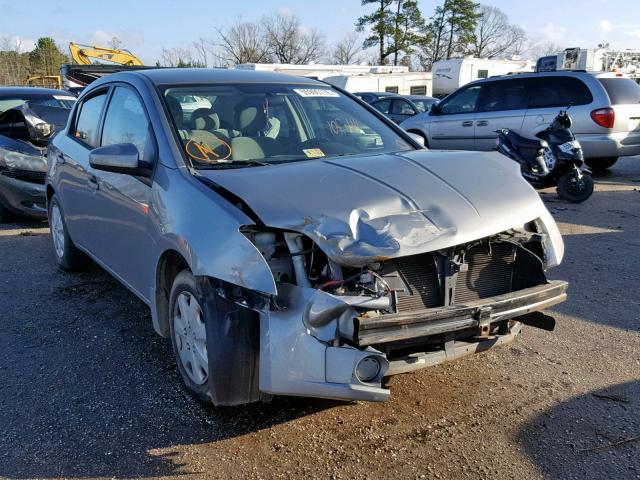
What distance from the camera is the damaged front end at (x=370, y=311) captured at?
2582mm

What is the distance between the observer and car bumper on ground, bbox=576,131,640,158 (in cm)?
1000

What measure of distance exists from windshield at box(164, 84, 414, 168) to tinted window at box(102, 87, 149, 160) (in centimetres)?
24

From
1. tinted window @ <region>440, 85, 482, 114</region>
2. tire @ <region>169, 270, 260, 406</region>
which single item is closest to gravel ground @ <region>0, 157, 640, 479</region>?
tire @ <region>169, 270, 260, 406</region>

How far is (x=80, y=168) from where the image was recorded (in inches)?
185

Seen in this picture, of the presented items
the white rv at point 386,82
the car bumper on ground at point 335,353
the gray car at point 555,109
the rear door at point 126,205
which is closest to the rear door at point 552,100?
the gray car at point 555,109

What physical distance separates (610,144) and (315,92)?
24.5ft

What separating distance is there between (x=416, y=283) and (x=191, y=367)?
51.0 inches

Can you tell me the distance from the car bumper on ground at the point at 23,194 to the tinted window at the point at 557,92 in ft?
26.5

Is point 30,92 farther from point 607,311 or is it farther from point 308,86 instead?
point 607,311

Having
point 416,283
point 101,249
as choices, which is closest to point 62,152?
point 101,249

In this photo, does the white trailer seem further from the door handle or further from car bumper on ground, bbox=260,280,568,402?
car bumper on ground, bbox=260,280,568,402

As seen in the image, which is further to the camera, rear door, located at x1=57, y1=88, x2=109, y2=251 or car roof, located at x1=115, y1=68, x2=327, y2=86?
rear door, located at x1=57, y1=88, x2=109, y2=251

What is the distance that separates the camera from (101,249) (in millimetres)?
4500

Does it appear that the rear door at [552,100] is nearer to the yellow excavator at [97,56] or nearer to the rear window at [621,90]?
the rear window at [621,90]
